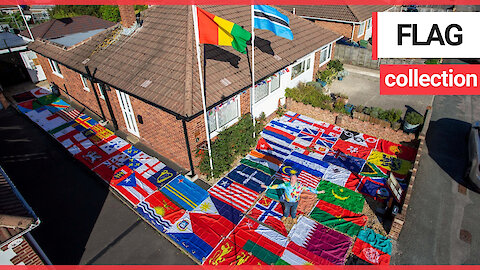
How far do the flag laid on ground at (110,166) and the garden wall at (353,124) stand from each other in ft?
31.8

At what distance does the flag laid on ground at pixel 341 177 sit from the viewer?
11141 millimetres

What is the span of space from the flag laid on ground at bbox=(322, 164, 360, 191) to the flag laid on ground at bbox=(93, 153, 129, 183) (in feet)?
29.7

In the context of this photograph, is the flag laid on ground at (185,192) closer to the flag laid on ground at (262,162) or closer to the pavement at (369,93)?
the flag laid on ground at (262,162)

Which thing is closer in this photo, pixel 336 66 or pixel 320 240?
pixel 320 240

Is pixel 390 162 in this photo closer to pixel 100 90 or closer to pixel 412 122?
pixel 412 122

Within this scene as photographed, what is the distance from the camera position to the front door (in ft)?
43.2

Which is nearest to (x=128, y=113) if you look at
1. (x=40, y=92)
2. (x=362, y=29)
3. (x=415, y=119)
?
(x=40, y=92)

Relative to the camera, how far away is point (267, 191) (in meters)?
11.0

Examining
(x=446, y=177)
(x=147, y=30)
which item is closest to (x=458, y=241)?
(x=446, y=177)

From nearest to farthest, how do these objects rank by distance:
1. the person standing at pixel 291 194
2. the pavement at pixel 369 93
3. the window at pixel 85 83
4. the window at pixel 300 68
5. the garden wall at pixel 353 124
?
the person standing at pixel 291 194, the garden wall at pixel 353 124, the window at pixel 85 83, the window at pixel 300 68, the pavement at pixel 369 93

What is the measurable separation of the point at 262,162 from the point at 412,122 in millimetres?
7351

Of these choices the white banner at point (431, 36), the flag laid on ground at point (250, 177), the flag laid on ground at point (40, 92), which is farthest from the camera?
the flag laid on ground at point (40, 92)

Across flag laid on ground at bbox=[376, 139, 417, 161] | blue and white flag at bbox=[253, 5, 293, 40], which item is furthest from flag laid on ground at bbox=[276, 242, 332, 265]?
blue and white flag at bbox=[253, 5, 293, 40]

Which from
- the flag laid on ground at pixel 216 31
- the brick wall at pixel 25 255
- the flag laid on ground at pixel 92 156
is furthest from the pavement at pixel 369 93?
the brick wall at pixel 25 255
